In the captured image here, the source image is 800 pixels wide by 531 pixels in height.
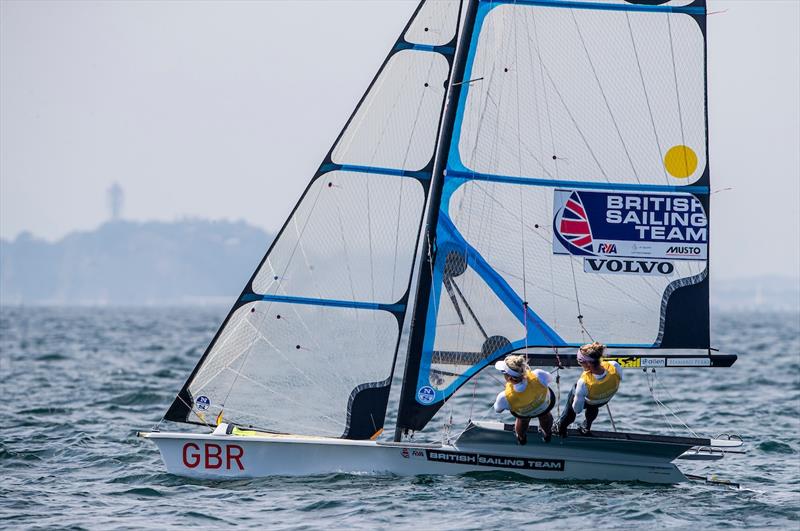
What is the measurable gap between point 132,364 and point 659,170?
22.3m

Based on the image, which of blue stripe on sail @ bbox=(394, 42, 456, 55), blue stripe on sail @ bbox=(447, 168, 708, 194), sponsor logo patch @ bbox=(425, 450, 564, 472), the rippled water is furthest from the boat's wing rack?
blue stripe on sail @ bbox=(394, 42, 456, 55)

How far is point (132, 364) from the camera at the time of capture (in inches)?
1286

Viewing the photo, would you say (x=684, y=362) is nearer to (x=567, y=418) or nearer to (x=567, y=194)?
(x=567, y=418)

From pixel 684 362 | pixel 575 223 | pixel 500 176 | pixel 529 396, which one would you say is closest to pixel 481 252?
pixel 500 176

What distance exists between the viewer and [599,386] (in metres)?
12.7

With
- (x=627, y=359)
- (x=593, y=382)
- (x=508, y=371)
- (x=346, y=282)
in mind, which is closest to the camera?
(x=508, y=371)

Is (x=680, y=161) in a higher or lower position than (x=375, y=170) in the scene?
higher

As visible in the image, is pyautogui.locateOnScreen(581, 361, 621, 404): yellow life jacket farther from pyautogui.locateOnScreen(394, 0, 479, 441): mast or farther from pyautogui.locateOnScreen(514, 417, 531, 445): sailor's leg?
pyautogui.locateOnScreen(394, 0, 479, 441): mast

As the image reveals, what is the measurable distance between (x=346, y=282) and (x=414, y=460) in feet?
7.03

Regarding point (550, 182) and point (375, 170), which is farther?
point (375, 170)

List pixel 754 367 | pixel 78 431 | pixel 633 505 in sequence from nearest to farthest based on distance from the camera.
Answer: pixel 633 505
pixel 78 431
pixel 754 367

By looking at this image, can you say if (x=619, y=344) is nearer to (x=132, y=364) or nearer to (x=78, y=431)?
(x=78, y=431)

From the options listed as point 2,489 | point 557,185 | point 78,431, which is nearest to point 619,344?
point 557,185

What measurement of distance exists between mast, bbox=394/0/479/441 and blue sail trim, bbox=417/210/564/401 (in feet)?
0.27
